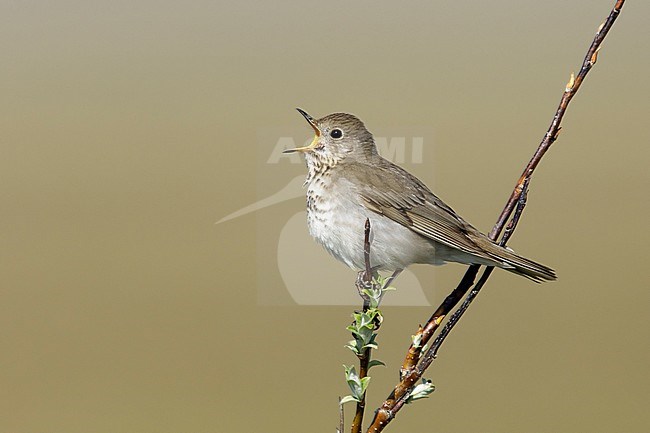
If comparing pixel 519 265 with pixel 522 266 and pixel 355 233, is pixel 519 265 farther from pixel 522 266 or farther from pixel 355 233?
pixel 355 233

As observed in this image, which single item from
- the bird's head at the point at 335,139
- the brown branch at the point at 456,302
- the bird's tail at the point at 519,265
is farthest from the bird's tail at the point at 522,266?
the bird's head at the point at 335,139

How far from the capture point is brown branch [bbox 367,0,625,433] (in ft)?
2.68

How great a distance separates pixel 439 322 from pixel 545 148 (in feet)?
Answer: 0.78

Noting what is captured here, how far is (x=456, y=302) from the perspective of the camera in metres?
0.89

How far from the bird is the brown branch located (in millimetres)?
245

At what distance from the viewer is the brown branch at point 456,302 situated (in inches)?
32.2

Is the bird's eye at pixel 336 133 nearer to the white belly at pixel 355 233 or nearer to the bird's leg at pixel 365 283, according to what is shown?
the white belly at pixel 355 233

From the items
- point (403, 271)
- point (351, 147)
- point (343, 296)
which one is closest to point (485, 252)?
point (403, 271)

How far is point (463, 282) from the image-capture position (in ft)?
3.00

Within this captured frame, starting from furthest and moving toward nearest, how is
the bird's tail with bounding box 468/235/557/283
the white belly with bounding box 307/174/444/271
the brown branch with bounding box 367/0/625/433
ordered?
the white belly with bounding box 307/174/444/271 → the bird's tail with bounding box 468/235/557/283 → the brown branch with bounding box 367/0/625/433

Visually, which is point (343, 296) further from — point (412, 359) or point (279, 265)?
point (412, 359)

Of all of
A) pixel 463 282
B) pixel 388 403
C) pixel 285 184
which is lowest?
pixel 388 403

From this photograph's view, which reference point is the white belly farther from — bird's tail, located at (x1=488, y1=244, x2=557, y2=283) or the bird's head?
bird's tail, located at (x1=488, y1=244, x2=557, y2=283)

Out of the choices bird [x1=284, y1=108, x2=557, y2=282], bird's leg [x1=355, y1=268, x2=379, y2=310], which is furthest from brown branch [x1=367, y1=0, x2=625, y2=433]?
bird [x1=284, y1=108, x2=557, y2=282]
